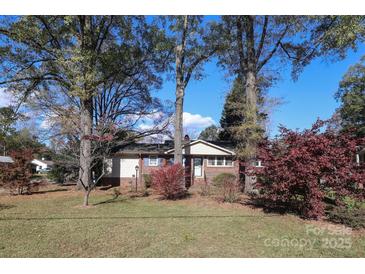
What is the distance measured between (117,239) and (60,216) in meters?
3.37

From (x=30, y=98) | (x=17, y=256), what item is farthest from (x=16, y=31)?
(x=17, y=256)

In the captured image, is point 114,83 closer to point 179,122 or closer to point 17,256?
point 179,122

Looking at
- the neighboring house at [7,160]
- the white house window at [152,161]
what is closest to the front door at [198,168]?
the white house window at [152,161]

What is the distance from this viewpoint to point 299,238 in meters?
5.95

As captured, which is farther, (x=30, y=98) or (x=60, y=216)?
(x=30, y=98)

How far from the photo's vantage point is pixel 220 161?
20734 mm

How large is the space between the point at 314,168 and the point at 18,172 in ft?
43.9

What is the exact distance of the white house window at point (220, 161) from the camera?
20609mm

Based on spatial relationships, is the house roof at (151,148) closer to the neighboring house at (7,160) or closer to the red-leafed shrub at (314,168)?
the neighboring house at (7,160)

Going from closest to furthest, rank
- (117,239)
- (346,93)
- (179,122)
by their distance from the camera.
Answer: (117,239) → (179,122) → (346,93)

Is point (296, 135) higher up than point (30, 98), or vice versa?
point (30, 98)

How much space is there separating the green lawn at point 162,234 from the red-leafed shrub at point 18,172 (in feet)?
14.9

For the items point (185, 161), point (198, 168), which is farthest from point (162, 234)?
point (198, 168)

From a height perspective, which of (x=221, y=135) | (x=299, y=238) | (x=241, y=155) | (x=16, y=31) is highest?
(x=16, y=31)
